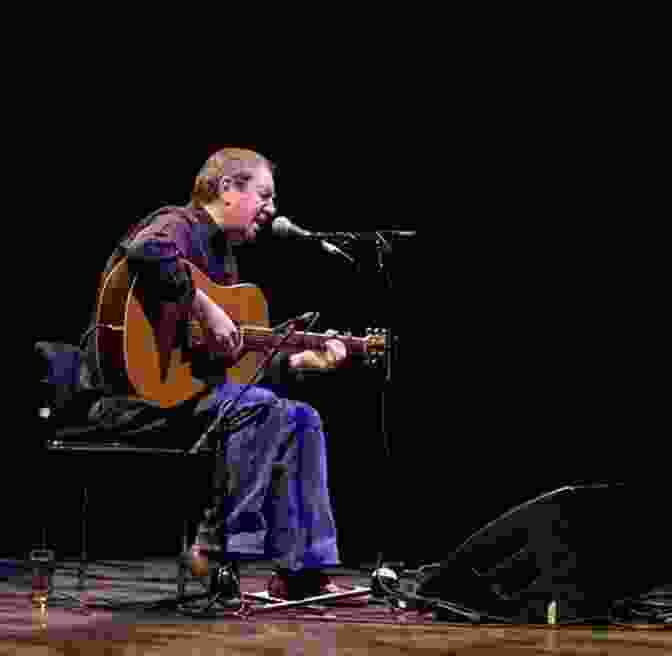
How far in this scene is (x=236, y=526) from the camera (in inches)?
136

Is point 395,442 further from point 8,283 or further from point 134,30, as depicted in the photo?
point 134,30

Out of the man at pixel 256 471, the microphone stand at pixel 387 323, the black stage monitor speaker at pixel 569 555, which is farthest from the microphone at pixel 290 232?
the black stage monitor speaker at pixel 569 555

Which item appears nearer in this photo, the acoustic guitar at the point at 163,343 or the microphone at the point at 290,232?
the microphone at the point at 290,232

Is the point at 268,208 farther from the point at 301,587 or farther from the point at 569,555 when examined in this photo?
the point at 569,555

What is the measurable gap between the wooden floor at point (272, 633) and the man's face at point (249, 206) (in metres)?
1.17

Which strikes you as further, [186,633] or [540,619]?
[540,619]

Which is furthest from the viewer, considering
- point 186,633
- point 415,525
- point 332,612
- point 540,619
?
point 415,525

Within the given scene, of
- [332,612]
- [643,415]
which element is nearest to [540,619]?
[332,612]

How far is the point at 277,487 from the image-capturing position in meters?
3.49

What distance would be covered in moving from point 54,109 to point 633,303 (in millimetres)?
2480

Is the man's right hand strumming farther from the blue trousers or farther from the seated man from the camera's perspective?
the blue trousers

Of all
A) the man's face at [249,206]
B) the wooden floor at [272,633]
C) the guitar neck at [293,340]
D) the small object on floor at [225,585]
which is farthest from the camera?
the man's face at [249,206]

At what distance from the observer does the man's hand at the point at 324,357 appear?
12.1 feet

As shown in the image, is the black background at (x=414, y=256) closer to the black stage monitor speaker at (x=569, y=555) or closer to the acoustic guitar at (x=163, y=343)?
the acoustic guitar at (x=163, y=343)
